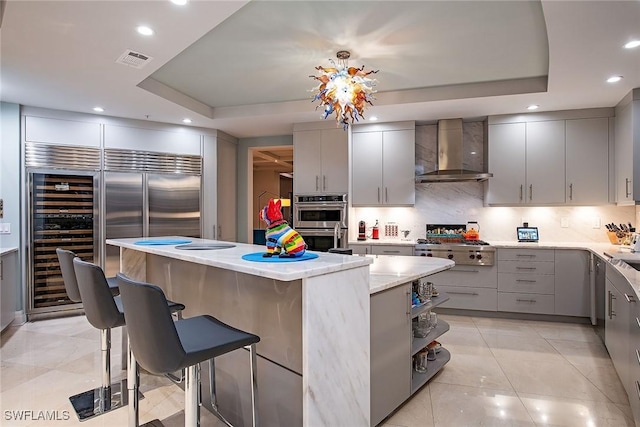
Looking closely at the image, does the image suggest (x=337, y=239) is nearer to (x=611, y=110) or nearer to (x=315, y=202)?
(x=315, y=202)

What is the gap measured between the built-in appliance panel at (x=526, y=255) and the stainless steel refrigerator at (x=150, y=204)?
13.5 ft

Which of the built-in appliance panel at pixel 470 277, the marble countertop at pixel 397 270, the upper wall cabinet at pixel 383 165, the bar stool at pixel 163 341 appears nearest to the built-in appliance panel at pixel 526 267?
the built-in appliance panel at pixel 470 277

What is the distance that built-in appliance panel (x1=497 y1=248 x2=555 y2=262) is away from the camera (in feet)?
13.6

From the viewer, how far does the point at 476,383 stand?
2693mm

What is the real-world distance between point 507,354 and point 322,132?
134 inches

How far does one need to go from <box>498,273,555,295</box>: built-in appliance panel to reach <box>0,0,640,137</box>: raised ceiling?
6.49 ft

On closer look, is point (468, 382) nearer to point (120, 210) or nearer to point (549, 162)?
point (549, 162)

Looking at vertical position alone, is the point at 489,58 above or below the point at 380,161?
above

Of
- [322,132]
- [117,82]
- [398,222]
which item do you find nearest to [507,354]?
[398,222]

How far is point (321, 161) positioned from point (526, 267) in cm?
287

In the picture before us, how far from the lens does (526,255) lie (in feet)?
13.9

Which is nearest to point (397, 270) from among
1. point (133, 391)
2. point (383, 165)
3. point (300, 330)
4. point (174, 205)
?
point (300, 330)

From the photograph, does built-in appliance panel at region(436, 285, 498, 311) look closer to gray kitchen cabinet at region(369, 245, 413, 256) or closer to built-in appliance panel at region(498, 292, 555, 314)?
built-in appliance panel at region(498, 292, 555, 314)

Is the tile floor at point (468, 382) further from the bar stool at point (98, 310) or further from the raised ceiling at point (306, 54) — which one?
the raised ceiling at point (306, 54)
